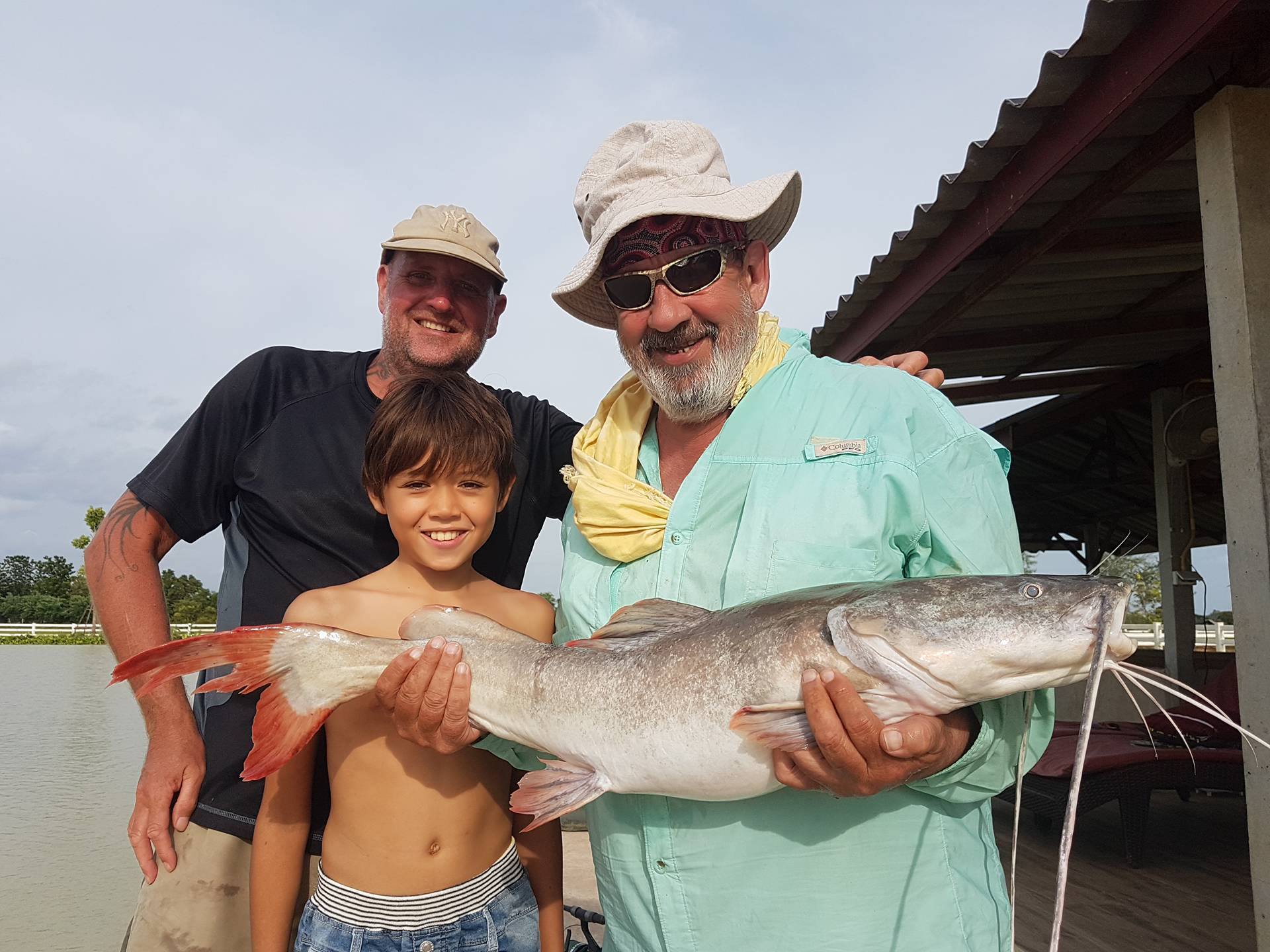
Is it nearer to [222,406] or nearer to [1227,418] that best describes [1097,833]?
[1227,418]

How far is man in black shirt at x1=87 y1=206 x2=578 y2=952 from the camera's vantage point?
110 inches

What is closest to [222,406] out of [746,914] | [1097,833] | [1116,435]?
[746,914]

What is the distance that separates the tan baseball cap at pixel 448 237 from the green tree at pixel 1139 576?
2277 mm

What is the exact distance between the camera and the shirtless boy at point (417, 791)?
2428mm

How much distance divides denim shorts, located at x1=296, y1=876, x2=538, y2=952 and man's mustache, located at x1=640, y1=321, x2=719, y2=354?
1.64 m

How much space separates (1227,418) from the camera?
3.51 m

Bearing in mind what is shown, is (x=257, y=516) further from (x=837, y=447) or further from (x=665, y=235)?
(x=837, y=447)

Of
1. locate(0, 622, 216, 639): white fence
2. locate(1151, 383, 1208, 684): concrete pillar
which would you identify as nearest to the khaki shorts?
locate(1151, 383, 1208, 684): concrete pillar

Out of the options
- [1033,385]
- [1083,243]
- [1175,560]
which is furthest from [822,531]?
[1175,560]

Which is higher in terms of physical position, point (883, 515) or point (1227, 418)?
point (1227, 418)

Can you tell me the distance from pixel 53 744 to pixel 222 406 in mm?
13875

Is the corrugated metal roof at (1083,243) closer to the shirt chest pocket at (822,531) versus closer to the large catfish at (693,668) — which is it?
the shirt chest pocket at (822,531)

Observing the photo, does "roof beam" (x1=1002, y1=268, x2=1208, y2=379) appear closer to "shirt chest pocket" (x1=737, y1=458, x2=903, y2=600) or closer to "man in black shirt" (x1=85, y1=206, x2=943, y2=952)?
"man in black shirt" (x1=85, y1=206, x2=943, y2=952)

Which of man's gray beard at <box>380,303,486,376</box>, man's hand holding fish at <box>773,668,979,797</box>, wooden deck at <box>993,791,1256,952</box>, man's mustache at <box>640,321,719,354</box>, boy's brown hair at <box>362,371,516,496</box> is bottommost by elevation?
wooden deck at <box>993,791,1256,952</box>
